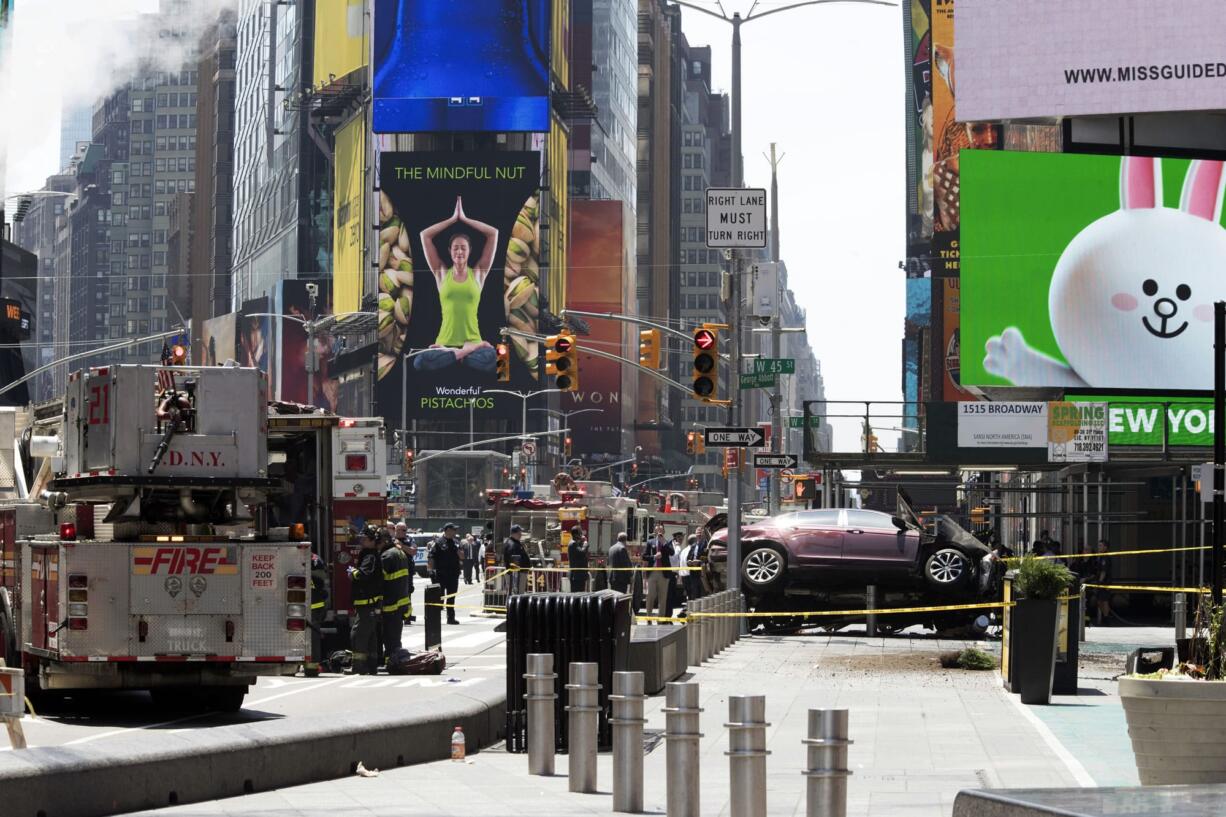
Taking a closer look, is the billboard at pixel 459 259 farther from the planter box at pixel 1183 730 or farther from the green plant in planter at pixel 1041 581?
the planter box at pixel 1183 730

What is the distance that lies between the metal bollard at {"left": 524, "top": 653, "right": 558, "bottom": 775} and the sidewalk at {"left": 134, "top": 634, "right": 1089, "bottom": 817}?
0.46 feet

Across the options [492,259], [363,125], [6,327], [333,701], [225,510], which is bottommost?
[333,701]

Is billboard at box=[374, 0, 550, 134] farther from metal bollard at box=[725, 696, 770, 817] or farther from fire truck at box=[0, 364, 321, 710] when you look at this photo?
metal bollard at box=[725, 696, 770, 817]

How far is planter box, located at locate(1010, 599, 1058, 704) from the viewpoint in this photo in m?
18.6

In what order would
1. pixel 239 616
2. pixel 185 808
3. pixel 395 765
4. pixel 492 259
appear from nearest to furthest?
pixel 185 808 < pixel 395 765 < pixel 239 616 < pixel 492 259

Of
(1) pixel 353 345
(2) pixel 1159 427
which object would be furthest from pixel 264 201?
(2) pixel 1159 427

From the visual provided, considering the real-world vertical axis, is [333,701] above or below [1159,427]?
below

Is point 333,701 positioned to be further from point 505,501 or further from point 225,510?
point 505,501

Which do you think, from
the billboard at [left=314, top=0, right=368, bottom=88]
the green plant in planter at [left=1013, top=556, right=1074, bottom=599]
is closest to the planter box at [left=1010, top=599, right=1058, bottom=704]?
the green plant in planter at [left=1013, top=556, right=1074, bottom=599]

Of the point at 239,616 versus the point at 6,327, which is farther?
the point at 6,327

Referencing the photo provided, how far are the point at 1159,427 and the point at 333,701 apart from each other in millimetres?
24252

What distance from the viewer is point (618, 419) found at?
167375 mm

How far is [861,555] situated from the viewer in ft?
99.7

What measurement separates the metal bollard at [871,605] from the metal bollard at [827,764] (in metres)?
20.4
